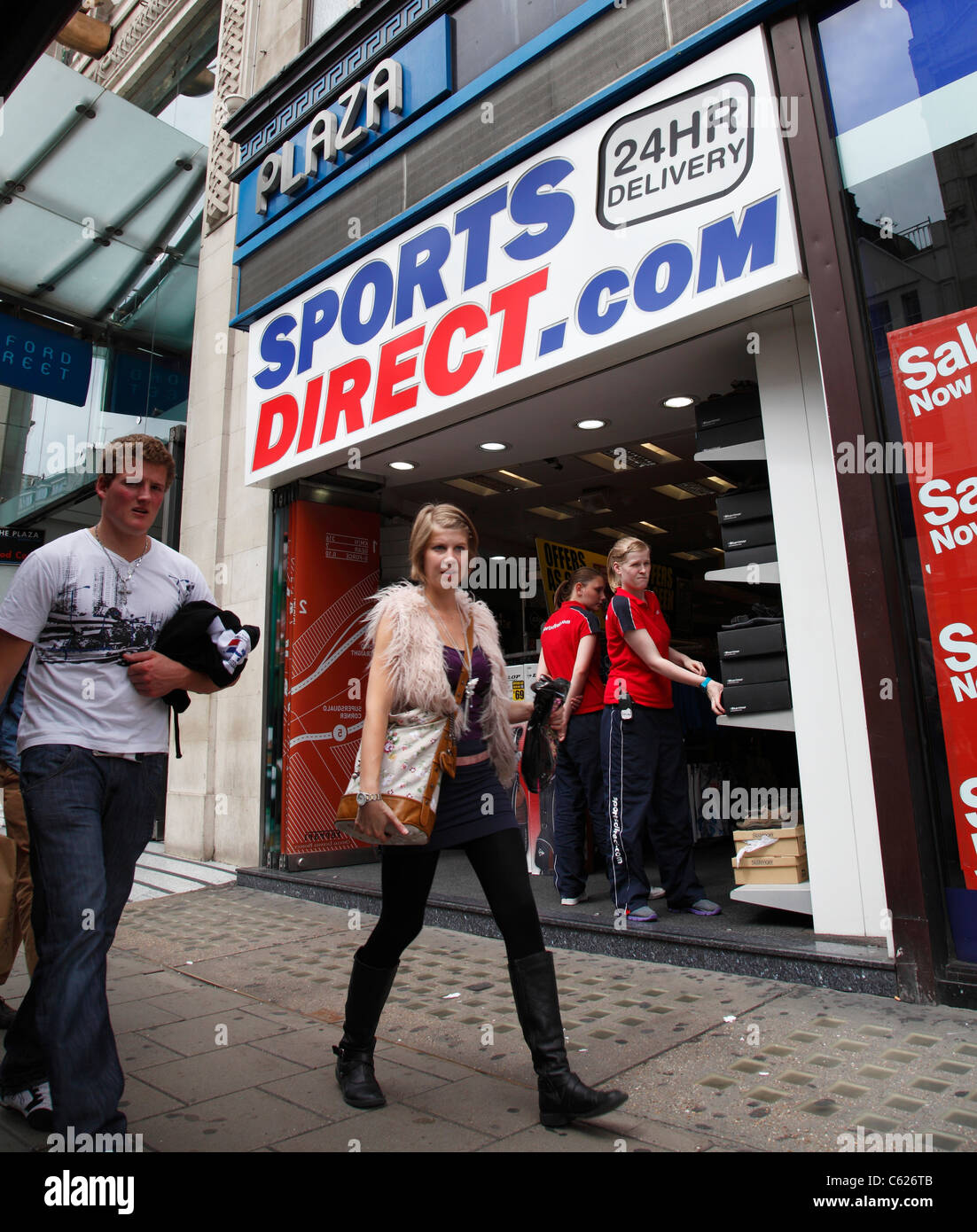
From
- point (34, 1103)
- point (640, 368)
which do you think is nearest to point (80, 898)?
point (34, 1103)

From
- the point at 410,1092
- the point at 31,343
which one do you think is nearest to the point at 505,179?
the point at 410,1092

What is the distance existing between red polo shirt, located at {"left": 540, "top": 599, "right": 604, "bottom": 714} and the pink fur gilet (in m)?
2.35

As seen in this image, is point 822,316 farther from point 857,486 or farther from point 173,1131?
point 173,1131

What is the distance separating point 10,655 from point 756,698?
3.34 m

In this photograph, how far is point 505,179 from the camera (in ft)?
17.4

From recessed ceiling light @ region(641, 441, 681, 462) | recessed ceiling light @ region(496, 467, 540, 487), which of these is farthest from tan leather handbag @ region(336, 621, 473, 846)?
recessed ceiling light @ region(496, 467, 540, 487)

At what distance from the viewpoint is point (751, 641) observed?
428cm

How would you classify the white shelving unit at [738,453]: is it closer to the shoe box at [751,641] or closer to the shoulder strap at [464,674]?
the shoe box at [751,641]

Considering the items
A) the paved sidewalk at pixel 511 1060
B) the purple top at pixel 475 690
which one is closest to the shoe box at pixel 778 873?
the paved sidewalk at pixel 511 1060

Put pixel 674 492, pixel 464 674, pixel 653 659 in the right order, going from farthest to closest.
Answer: pixel 674 492
pixel 653 659
pixel 464 674

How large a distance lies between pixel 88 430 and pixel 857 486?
11780 millimetres

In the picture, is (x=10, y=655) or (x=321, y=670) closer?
(x=10, y=655)

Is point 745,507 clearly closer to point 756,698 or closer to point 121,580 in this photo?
point 756,698
